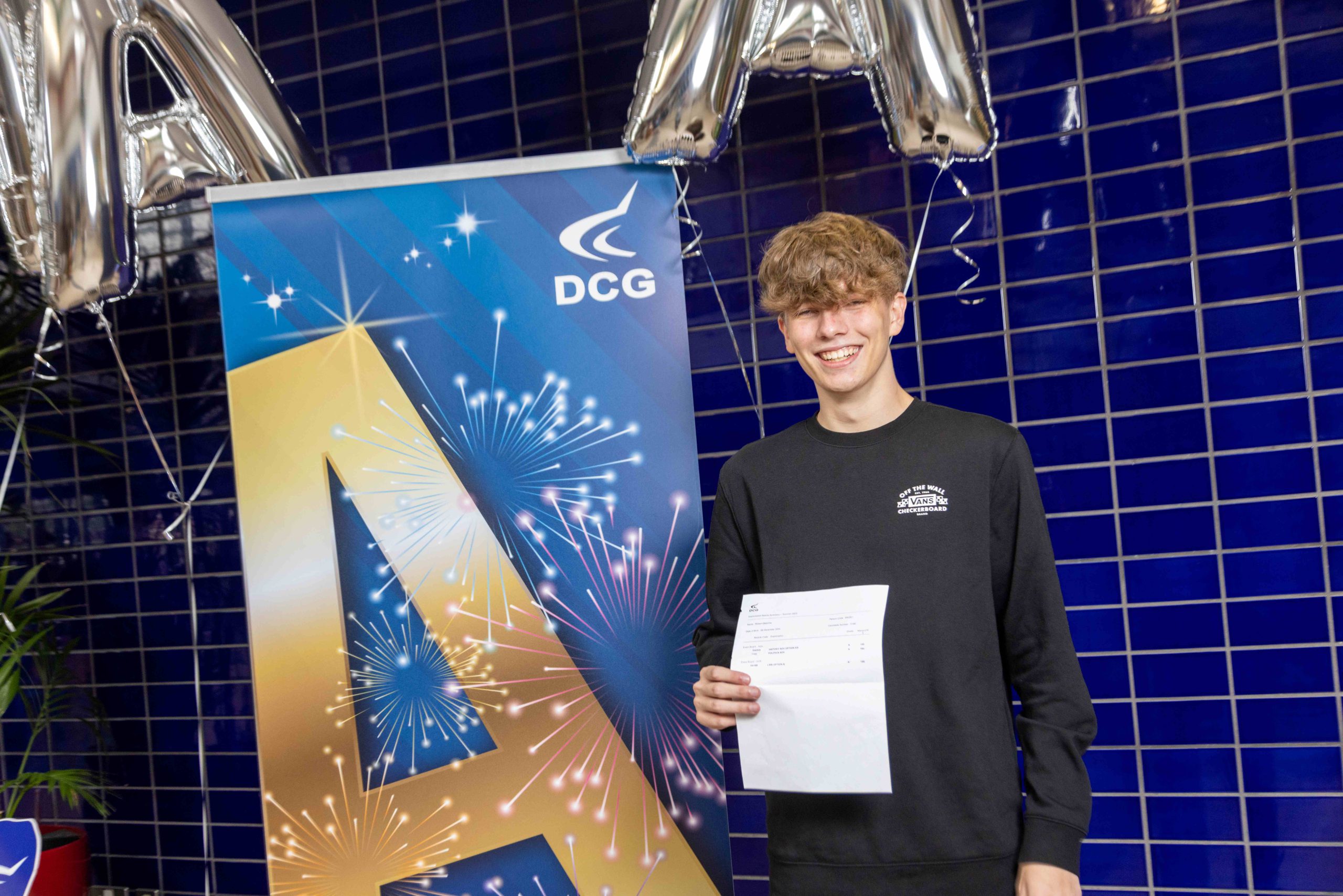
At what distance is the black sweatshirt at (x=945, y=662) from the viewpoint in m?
1.18

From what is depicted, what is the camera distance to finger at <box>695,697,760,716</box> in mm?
1161

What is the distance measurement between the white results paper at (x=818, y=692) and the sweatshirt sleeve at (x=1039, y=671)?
19cm

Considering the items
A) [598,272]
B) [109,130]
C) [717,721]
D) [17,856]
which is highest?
[109,130]

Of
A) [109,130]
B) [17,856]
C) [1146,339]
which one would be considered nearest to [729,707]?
[1146,339]

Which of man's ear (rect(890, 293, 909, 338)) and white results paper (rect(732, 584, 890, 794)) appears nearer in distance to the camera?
white results paper (rect(732, 584, 890, 794))

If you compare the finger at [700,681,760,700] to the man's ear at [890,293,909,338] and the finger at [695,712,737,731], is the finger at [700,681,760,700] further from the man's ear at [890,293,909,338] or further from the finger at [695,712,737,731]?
the man's ear at [890,293,909,338]

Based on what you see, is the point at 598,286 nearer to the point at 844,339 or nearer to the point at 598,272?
the point at 598,272

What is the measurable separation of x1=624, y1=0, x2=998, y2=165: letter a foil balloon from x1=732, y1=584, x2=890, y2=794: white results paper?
0.86 metres

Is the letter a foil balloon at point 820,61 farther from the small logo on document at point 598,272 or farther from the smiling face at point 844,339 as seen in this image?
the smiling face at point 844,339

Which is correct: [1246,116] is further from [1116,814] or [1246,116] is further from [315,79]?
[315,79]

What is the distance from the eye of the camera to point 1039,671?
120cm

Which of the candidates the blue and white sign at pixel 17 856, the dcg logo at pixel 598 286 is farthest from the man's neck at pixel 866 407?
the blue and white sign at pixel 17 856

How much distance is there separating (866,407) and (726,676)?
0.43 m

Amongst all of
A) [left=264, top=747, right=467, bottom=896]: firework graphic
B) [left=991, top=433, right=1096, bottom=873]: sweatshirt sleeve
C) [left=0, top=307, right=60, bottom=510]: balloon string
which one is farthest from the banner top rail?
[left=264, top=747, right=467, bottom=896]: firework graphic
